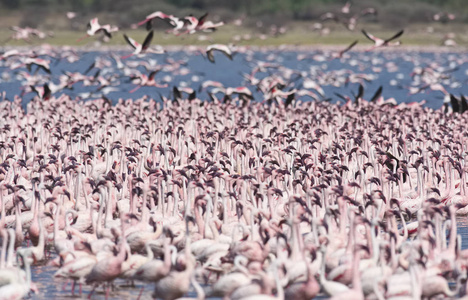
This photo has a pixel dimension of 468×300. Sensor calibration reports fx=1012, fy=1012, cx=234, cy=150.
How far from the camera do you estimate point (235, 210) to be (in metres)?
20.0

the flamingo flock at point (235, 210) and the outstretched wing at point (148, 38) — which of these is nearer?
the flamingo flock at point (235, 210)

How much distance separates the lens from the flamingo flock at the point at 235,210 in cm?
1423

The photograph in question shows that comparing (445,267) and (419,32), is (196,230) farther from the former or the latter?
(419,32)

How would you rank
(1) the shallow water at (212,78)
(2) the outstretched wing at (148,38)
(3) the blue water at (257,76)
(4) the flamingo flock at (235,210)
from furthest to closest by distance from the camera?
(3) the blue water at (257,76) → (2) the outstretched wing at (148,38) → (1) the shallow water at (212,78) → (4) the flamingo flock at (235,210)

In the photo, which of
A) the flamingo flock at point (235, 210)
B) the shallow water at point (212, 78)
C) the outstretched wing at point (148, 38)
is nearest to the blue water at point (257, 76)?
the shallow water at point (212, 78)

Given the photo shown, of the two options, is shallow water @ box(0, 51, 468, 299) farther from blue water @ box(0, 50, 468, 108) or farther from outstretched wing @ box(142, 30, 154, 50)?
outstretched wing @ box(142, 30, 154, 50)

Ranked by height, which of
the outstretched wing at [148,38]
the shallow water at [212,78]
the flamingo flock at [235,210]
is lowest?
the flamingo flock at [235,210]

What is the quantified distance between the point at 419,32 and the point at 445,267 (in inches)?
5320

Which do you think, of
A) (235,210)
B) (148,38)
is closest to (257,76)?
(148,38)

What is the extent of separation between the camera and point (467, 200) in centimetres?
2184

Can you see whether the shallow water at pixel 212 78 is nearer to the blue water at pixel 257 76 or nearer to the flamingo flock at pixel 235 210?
the blue water at pixel 257 76

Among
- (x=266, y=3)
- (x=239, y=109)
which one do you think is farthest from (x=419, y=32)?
(x=239, y=109)

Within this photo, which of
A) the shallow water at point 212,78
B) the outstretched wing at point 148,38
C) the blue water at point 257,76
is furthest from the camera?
the blue water at point 257,76

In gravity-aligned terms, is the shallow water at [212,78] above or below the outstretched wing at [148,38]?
above
